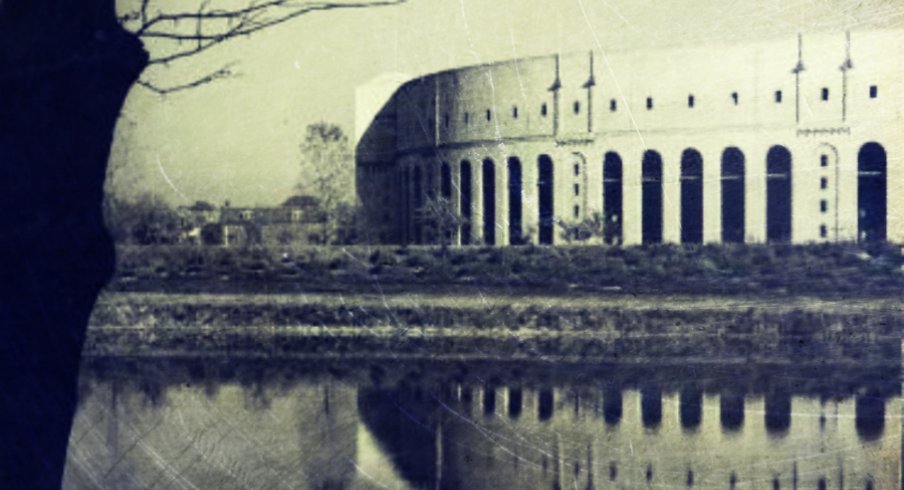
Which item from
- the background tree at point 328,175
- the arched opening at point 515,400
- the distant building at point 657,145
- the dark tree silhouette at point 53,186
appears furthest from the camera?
the dark tree silhouette at point 53,186

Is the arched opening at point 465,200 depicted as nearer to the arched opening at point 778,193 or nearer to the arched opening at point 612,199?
the arched opening at point 612,199

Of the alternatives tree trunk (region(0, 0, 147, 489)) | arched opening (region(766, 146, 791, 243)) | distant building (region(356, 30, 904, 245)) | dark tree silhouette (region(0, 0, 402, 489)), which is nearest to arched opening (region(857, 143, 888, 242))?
distant building (region(356, 30, 904, 245))

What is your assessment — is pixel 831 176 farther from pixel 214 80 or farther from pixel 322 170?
pixel 214 80

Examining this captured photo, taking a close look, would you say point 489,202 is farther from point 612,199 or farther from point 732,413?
point 732,413

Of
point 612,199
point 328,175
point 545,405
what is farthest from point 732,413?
point 328,175

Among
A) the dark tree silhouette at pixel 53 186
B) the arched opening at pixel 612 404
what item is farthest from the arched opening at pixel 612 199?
the dark tree silhouette at pixel 53 186
